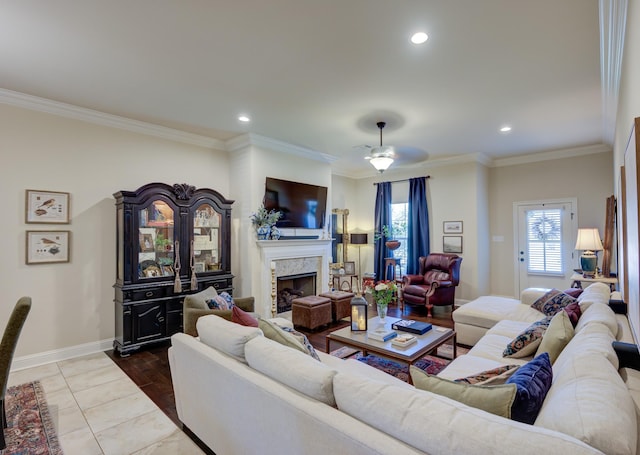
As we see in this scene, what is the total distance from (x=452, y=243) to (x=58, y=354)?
20.9ft

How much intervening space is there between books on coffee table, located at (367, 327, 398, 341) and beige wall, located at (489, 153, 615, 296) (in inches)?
170

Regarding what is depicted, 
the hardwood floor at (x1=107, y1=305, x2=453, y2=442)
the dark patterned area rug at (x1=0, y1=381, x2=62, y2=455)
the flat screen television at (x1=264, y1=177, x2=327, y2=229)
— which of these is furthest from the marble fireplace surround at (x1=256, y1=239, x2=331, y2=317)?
the dark patterned area rug at (x1=0, y1=381, x2=62, y2=455)

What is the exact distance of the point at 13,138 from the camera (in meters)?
3.52

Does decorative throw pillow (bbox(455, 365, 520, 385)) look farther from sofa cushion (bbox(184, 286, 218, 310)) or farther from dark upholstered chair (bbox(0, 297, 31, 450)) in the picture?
dark upholstered chair (bbox(0, 297, 31, 450))

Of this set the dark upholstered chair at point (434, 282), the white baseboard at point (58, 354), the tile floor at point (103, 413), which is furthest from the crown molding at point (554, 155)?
the white baseboard at point (58, 354)

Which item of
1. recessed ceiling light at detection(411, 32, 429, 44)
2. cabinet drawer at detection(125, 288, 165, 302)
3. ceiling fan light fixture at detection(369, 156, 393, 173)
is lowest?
cabinet drawer at detection(125, 288, 165, 302)

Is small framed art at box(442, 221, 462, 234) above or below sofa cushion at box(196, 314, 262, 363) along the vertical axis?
above

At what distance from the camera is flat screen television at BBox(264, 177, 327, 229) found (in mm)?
5211

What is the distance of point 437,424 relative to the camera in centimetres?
107

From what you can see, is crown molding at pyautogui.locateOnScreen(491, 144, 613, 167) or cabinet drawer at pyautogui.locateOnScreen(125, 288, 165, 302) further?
crown molding at pyautogui.locateOnScreen(491, 144, 613, 167)

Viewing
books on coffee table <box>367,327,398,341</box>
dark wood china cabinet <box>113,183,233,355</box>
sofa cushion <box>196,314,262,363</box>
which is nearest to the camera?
sofa cushion <box>196,314,262,363</box>

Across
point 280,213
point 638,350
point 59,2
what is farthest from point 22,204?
point 638,350

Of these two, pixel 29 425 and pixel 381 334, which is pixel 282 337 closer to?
pixel 381 334

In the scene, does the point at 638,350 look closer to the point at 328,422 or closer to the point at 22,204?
the point at 328,422
